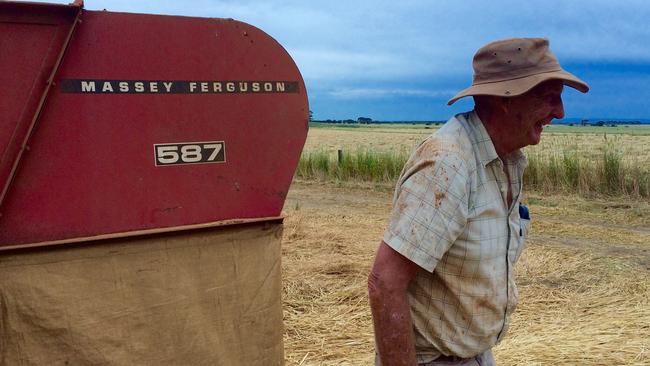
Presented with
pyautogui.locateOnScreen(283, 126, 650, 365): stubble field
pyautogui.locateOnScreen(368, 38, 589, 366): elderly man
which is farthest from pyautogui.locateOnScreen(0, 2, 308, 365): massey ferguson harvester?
pyautogui.locateOnScreen(283, 126, 650, 365): stubble field

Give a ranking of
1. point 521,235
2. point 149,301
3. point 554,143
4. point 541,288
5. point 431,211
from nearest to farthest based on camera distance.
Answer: point 431,211
point 521,235
point 149,301
point 541,288
point 554,143

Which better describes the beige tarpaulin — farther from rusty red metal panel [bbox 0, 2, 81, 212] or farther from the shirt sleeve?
the shirt sleeve

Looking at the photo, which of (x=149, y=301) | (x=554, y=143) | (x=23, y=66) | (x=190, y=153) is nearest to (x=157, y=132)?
(x=190, y=153)

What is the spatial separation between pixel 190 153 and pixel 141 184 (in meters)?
0.22

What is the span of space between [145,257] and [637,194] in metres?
10.5

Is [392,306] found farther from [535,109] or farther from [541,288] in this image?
[541,288]

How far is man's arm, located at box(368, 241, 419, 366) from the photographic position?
1719 mm

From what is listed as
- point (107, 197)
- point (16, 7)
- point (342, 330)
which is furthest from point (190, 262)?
point (342, 330)

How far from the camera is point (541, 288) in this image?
5820 millimetres

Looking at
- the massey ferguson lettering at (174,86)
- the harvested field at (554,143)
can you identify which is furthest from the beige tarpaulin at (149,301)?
the harvested field at (554,143)

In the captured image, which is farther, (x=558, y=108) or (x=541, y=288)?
(x=541, y=288)

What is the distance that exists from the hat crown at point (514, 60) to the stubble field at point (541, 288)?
8.11 ft

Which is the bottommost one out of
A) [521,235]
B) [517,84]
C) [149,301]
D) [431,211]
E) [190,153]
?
[149,301]

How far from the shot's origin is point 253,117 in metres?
2.54
